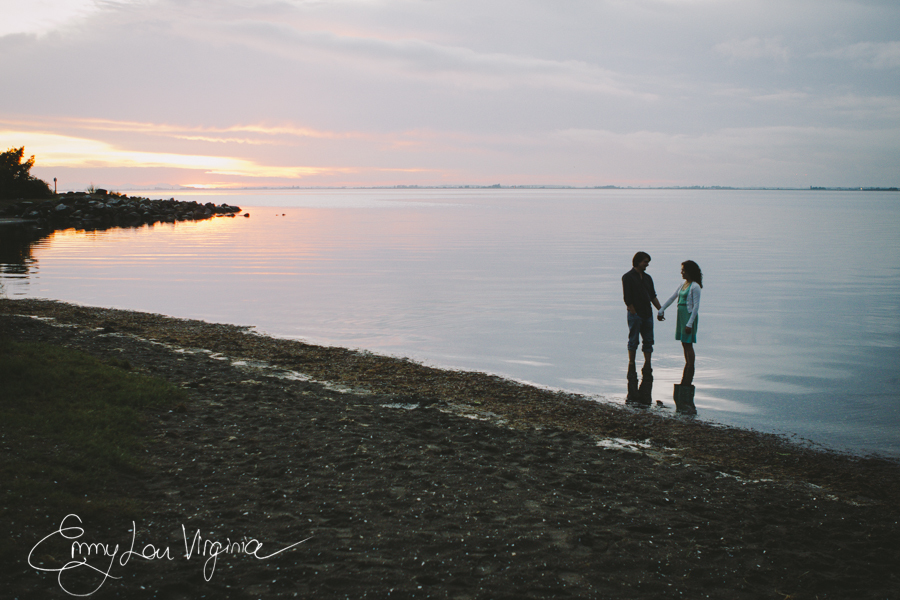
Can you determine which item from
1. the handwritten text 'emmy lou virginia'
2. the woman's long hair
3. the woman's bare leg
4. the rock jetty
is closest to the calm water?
the woman's bare leg

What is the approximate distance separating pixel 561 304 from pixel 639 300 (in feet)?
34.2

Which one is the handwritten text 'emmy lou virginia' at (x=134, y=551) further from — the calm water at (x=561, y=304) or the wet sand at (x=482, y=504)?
the calm water at (x=561, y=304)

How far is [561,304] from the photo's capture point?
23406mm

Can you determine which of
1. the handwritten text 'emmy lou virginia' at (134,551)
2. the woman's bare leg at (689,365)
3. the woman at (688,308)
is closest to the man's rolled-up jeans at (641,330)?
the woman at (688,308)

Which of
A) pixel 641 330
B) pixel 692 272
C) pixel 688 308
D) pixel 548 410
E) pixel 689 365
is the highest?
pixel 692 272

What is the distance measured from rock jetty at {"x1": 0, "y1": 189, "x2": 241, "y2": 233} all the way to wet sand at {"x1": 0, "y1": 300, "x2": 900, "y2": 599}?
62.0 meters

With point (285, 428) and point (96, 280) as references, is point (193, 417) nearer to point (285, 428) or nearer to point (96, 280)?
point (285, 428)

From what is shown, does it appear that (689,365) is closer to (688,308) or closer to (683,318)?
(683,318)

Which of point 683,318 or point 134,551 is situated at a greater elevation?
point 683,318

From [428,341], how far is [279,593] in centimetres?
1251

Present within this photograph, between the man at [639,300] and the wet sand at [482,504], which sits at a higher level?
the man at [639,300]

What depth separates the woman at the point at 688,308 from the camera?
12.2m

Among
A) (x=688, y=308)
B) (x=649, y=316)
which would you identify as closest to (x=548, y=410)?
(x=688, y=308)

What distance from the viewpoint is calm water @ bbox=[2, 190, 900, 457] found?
12.8m
